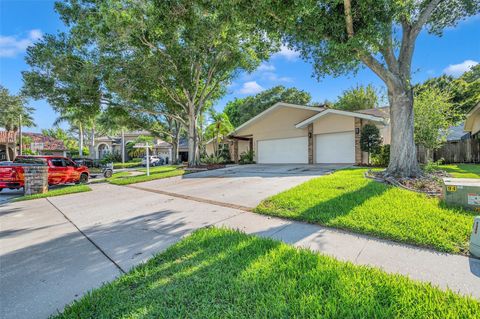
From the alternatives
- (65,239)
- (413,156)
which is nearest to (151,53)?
(65,239)

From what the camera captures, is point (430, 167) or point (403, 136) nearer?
point (403, 136)

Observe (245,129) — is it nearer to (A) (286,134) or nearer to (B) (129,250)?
(A) (286,134)

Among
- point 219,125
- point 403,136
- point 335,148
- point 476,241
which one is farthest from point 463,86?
point 476,241

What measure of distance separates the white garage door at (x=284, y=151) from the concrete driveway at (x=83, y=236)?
426 inches

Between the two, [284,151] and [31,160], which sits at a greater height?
[284,151]

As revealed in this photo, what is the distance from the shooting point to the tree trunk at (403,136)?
288 inches

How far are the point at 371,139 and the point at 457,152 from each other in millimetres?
7372

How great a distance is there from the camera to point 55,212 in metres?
6.09

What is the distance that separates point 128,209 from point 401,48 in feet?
33.1

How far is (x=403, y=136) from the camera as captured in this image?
24.3ft

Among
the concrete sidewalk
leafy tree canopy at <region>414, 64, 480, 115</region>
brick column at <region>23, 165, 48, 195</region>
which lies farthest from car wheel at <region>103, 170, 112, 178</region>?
leafy tree canopy at <region>414, 64, 480, 115</region>

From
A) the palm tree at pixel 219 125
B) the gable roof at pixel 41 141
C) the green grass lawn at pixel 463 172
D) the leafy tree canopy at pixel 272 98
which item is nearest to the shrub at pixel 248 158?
the palm tree at pixel 219 125

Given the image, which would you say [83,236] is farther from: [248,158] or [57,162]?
[248,158]

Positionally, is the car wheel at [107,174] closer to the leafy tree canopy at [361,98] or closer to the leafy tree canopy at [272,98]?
the leafy tree canopy at [272,98]
